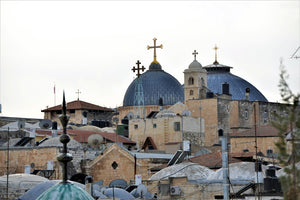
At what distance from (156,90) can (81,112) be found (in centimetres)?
743

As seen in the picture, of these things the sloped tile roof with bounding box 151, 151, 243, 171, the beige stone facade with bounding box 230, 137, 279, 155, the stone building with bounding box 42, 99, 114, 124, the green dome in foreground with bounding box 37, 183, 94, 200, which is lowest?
the sloped tile roof with bounding box 151, 151, 243, 171

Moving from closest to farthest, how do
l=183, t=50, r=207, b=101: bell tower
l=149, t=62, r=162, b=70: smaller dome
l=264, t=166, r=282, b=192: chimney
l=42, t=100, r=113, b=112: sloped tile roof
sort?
l=264, t=166, r=282, b=192: chimney → l=183, t=50, r=207, b=101: bell tower → l=149, t=62, r=162, b=70: smaller dome → l=42, t=100, r=113, b=112: sloped tile roof

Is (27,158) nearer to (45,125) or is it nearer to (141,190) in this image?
(45,125)

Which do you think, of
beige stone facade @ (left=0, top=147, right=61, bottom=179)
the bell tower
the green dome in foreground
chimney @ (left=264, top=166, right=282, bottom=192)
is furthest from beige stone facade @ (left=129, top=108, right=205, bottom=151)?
the green dome in foreground

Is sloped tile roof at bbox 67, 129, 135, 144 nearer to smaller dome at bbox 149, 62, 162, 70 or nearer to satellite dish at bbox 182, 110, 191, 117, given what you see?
satellite dish at bbox 182, 110, 191, 117

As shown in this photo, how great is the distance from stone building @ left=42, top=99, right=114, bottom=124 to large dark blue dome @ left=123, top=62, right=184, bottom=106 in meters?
4.46

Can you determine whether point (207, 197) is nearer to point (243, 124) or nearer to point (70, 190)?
point (70, 190)

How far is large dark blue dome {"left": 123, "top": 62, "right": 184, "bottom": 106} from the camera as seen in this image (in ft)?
256

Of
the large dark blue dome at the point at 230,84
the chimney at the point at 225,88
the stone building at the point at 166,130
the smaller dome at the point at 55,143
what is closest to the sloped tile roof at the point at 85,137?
the stone building at the point at 166,130

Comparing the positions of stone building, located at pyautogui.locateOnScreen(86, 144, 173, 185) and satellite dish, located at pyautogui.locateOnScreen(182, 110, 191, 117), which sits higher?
satellite dish, located at pyautogui.locateOnScreen(182, 110, 191, 117)

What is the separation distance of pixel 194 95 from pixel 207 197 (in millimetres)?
34992

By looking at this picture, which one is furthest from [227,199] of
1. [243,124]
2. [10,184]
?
[243,124]

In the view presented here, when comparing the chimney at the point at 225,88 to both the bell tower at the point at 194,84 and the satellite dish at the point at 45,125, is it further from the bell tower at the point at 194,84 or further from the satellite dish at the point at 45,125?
the satellite dish at the point at 45,125

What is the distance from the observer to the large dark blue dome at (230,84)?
254ft
